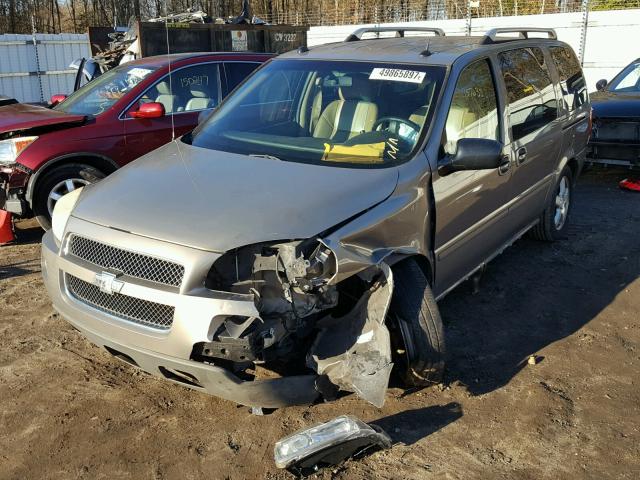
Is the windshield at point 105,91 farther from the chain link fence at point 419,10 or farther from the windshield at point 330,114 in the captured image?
the chain link fence at point 419,10

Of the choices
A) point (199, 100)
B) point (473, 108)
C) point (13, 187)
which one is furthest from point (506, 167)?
point (13, 187)

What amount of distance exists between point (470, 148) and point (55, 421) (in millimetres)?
2749

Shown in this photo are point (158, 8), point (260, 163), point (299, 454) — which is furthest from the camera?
point (158, 8)

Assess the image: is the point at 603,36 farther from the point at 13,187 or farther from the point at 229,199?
the point at 229,199

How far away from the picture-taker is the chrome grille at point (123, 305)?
3.00 metres

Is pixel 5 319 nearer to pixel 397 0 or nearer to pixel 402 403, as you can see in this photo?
pixel 402 403

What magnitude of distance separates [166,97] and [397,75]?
3.45m

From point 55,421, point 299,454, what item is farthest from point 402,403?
point 55,421

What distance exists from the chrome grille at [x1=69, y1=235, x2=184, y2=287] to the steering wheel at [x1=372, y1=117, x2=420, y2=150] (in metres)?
1.63

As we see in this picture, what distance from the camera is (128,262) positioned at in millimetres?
3090

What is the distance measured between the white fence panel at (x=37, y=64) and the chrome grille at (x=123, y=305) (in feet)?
48.8

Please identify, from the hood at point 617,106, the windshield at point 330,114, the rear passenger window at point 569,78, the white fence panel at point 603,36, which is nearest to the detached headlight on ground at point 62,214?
the windshield at point 330,114

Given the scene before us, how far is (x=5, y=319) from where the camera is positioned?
4.63 metres

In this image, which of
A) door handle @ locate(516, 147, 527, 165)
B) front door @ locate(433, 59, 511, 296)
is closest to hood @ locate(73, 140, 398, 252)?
front door @ locate(433, 59, 511, 296)
